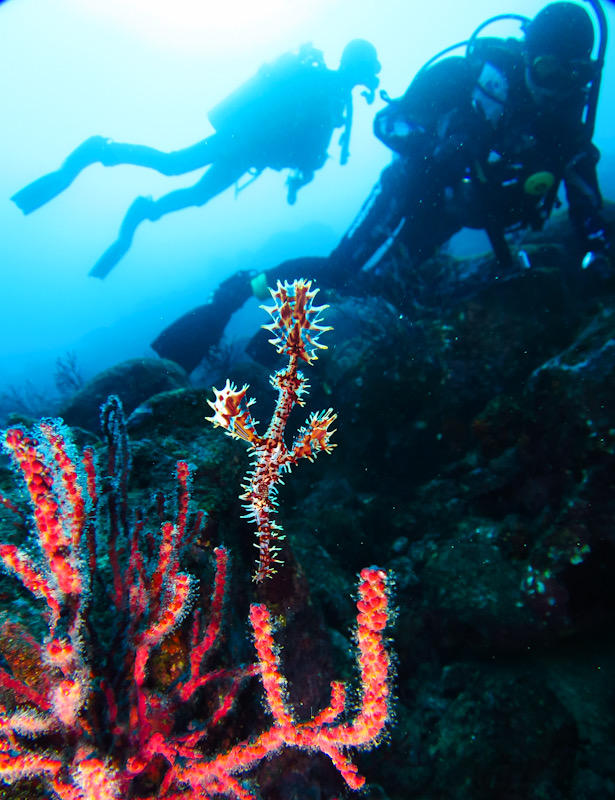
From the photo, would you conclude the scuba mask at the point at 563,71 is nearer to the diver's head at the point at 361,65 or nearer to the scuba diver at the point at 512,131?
the scuba diver at the point at 512,131

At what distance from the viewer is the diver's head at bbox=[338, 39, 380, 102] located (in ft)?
31.4

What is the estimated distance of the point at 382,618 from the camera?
1.18 meters

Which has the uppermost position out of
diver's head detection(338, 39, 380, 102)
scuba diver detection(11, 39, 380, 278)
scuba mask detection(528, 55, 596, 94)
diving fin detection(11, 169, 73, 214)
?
diver's head detection(338, 39, 380, 102)

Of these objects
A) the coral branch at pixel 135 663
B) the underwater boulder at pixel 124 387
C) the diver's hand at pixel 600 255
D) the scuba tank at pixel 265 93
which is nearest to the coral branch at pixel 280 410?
the coral branch at pixel 135 663

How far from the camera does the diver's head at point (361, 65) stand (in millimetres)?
9570

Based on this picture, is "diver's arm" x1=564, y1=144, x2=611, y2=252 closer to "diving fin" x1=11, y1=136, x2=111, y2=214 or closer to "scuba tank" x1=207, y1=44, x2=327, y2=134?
"scuba tank" x1=207, y1=44, x2=327, y2=134

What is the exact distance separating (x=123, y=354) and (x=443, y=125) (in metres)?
28.4

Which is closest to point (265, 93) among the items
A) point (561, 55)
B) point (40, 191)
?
point (40, 191)

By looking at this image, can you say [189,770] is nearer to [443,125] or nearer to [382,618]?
[382,618]

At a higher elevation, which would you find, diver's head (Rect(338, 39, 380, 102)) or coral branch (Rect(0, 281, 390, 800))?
diver's head (Rect(338, 39, 380, 102))

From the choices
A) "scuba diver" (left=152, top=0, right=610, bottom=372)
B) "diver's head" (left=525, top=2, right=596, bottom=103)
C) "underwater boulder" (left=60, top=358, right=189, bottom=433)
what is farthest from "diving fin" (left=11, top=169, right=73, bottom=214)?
"diver's head" (left=525, top=2, right=596, bottom=103)

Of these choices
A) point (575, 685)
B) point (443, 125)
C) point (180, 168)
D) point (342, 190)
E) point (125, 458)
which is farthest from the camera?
A: point (342, 190)

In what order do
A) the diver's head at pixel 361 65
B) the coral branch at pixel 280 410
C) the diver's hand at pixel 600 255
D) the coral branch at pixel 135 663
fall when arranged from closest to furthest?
the coral branch at pixel 135 663, the coral branch at pixel 280 410, the diver's hand at pixel 600 255, the diver's head at pixel 361 65

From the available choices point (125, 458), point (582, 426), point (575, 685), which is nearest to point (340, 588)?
point (575, 685)
